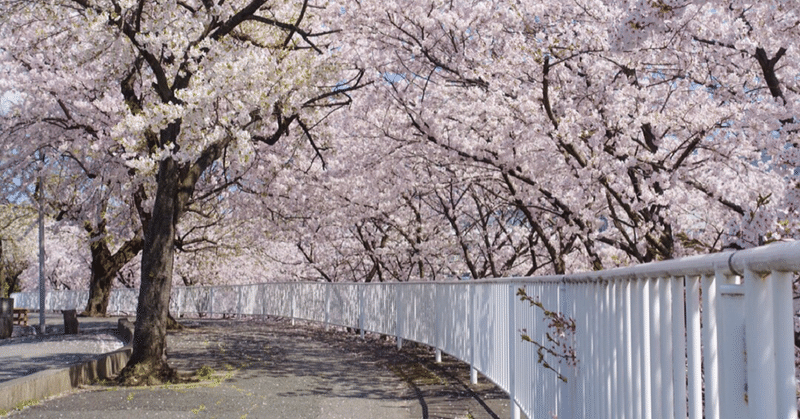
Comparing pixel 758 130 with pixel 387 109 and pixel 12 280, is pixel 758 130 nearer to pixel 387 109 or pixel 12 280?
pixel 387 109

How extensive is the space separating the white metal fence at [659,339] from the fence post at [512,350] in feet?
0.04

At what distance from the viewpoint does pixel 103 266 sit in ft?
104

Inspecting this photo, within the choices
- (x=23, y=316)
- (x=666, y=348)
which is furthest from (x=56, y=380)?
(x=23, y=316)

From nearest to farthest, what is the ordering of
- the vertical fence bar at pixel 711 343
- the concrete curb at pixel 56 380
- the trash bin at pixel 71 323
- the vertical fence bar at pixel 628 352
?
1. the vertical fence bar at pixel 711 343
2. the vertical fence bar at pixel 628 352
3. the concrete curb at pixel 56 380
4. the trash bin at pixel 71 323

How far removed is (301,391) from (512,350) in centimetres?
365

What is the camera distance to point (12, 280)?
63.3 meters

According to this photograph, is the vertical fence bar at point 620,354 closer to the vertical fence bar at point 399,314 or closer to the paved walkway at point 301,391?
the paved walkway at point 301,391

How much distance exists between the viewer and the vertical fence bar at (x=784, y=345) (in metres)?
2.07

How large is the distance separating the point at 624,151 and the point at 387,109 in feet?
17.2

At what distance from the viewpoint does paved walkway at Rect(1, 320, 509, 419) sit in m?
8.64

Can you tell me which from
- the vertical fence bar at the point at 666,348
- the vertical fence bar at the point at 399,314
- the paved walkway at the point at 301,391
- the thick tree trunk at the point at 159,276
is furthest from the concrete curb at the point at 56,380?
the vertical fence bar at the point at 666,348

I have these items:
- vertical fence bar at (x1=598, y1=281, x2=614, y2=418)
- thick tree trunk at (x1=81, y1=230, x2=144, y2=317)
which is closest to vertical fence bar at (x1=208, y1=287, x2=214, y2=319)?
thick tree trunk at (x1=81, y1=230, x2=144, y2=317)

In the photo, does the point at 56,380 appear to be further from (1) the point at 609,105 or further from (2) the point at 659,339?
(2) the point at 659,339

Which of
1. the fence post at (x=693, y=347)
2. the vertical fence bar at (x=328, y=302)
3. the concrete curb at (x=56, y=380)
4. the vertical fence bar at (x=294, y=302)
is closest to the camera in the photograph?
the fence post at (x=693, y=347)
